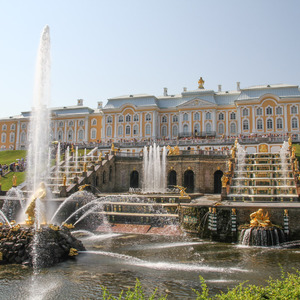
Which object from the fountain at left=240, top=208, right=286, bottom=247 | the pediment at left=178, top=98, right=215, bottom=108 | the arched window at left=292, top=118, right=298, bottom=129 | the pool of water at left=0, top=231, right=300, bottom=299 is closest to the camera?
the pool of water at left=0, top=231, right=300, bottom=299

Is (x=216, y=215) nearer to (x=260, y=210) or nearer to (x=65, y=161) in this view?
(x=260, y=210)

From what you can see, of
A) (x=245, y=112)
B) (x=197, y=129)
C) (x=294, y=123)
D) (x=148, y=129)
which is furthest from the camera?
(x=148, y=129)

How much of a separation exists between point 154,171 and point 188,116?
86.2ft

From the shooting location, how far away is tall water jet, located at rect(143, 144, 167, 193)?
1495 inches

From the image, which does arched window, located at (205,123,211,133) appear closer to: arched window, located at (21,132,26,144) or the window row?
the window row

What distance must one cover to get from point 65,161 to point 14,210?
14347mm

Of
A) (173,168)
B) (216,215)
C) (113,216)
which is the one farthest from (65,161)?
(216,215)

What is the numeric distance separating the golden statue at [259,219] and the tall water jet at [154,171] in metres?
18.6

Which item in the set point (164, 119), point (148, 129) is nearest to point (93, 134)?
point (148, 129)

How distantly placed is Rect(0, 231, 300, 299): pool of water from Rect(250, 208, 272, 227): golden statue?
5.36 feet

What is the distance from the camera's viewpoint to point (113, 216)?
936 inches

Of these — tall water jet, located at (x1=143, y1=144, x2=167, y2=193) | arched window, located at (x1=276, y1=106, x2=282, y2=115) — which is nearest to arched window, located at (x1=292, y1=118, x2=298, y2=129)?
arched window, located at (x1=276, y1=106, x2=282, y2=115)

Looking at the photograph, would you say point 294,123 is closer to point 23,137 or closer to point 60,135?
point 60,135

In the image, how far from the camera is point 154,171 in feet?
127
